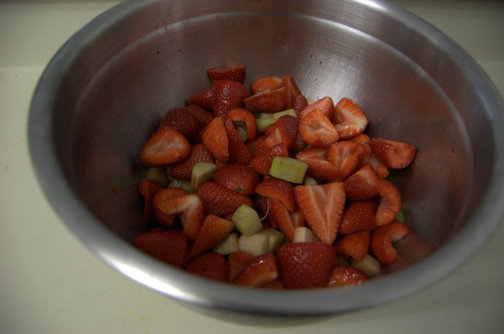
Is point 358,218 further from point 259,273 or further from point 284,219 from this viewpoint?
point 259,273

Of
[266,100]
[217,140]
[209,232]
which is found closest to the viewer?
[209,232]

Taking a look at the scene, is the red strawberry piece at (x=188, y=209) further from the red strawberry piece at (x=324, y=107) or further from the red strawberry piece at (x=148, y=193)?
the red strawberry piece at (x=324, y=107)

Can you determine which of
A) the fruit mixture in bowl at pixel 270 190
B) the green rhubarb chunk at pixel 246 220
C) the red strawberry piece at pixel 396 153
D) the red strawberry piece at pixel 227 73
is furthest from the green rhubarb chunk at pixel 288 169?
the red strawberry piece at pixel 227 73

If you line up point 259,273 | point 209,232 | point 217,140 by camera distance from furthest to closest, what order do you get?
point 217,140, point 209,232, point 259,273

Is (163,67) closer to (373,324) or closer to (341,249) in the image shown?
(341,249)

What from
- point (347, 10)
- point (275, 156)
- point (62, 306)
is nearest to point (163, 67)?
point (275, 156)

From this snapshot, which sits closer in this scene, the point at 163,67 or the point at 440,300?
the point at 440,300

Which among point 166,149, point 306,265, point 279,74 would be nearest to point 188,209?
point 166,149

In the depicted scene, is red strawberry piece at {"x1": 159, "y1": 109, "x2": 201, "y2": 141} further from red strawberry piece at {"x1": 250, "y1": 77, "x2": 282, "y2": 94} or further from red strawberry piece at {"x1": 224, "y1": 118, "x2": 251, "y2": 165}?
red strawberry piece at {"x1": 250, "y1": 77, "x2": 282, "y2": 94}
